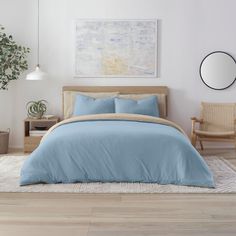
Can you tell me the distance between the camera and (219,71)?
6.16 meters

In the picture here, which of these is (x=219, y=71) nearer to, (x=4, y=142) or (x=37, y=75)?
(x=37, y=75)

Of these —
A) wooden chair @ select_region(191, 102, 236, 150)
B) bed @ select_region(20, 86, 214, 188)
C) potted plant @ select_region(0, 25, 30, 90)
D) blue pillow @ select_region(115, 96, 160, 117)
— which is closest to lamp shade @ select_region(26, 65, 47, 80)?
potted plant @ select_region(0, 25, 30, 90)

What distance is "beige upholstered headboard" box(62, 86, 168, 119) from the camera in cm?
598

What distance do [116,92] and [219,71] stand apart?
5.34ft

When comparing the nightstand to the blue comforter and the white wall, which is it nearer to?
the white wall

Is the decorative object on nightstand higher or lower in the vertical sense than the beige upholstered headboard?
lower

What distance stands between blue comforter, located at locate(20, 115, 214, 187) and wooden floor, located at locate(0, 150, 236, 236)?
0.35 metres

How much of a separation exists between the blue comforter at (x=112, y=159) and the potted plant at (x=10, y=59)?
2190 millimetres

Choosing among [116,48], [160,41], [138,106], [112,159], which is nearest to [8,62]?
[116,48]

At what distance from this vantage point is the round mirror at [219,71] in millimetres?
6129

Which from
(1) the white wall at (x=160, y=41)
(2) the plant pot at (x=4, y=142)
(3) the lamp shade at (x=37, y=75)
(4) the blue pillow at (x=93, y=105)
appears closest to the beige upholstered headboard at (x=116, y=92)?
(1) the white wall at (x=160, y=41)

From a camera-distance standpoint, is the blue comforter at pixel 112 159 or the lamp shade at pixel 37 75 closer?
the blue comforter at pixel 112 159

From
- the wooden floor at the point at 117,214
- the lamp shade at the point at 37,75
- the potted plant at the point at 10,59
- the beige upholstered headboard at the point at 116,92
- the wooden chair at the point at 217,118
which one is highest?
the potted plant at the point at 10,59

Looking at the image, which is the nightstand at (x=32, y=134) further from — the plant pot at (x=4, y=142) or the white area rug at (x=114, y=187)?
the white area rug at (x=114, y=187)
